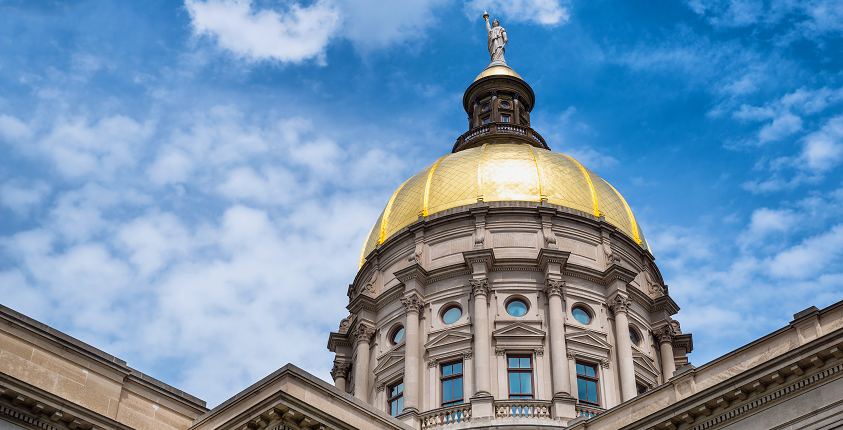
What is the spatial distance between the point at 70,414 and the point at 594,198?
1140 inches

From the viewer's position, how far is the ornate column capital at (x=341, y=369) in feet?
150

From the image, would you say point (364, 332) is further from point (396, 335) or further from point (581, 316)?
point (581, 316)

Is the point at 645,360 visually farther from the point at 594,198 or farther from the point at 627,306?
the point at 594,198

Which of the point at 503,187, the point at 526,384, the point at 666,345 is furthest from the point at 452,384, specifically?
the point at 666,345

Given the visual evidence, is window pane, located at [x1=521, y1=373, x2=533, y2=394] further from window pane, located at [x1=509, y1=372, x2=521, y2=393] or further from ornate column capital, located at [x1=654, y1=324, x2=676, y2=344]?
ornate column capital, located at [x1=654, y1=324, x2=676, y2=344]

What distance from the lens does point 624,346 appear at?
41031mm

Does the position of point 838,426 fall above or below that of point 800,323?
below

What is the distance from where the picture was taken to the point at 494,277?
42.6m

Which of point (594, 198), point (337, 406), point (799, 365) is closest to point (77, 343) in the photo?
point (337, 406)

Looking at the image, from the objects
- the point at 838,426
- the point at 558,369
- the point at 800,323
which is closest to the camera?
the point at 838,426

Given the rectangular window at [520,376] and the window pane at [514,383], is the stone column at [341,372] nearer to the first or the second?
the rectangular window at [520,376]

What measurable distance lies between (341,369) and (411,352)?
6.03 metres

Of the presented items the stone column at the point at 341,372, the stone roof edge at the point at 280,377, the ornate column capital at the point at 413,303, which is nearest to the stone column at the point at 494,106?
the ornate column capital at the point at 413,303

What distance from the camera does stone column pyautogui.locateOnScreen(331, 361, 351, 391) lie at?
45.7 metres
